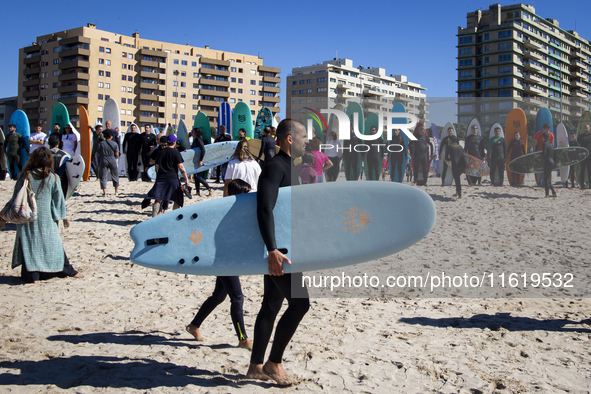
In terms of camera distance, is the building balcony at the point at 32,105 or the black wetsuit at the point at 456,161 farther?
the building balcony at the point at 32,105

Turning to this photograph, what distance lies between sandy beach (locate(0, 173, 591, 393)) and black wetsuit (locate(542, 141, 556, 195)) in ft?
0.63

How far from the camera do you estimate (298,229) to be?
2695 millimetres

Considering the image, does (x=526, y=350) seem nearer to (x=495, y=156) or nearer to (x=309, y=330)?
(x=309, y=330)

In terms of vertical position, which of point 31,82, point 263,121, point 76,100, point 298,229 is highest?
point 31,82

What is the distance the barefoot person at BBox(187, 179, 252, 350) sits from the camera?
9.95ft

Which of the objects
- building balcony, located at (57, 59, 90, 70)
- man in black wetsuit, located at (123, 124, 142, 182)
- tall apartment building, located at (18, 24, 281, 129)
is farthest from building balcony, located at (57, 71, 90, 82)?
man in black wetsuit, located at (123, 124, 142, 182)

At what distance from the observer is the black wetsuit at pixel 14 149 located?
11.3 metres

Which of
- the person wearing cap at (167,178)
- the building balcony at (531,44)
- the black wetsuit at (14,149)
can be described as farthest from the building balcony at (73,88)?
the building balcony at (531,44)

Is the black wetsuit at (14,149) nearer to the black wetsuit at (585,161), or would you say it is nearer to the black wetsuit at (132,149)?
the black wetsuit at (132,149)

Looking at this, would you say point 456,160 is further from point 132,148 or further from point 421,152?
point 132,148

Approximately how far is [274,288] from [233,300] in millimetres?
688

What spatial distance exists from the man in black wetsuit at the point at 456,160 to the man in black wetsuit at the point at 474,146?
0.40 feet

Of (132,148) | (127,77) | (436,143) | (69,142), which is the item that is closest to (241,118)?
(132,148)

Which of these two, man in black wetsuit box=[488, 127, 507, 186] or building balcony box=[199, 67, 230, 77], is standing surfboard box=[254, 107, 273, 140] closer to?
man in black wetsuit box=[488, 127, 507, 186]
